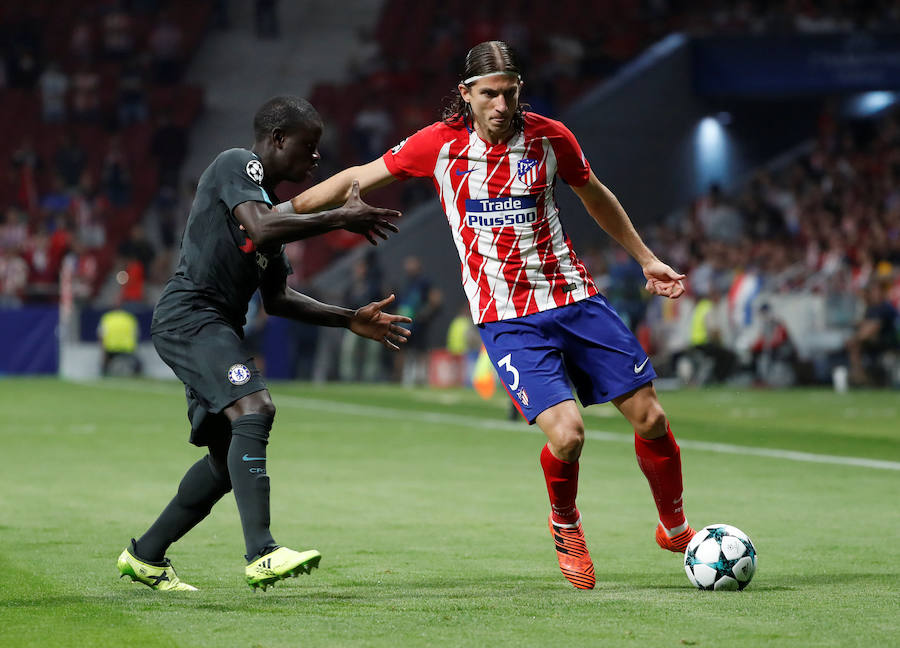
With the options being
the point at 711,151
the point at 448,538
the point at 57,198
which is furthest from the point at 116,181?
the point at 448,538

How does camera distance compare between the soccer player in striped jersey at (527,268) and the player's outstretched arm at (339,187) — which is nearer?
the player's outstretched arm at (339,187)

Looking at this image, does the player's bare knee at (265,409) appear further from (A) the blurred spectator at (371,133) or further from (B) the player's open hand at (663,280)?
(A) the blurred spectator at (371,133)

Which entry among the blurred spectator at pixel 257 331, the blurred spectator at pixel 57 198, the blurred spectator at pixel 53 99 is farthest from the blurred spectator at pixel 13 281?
the blurred spectator at pixel 53 99

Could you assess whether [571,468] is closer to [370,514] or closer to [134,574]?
[134,574]

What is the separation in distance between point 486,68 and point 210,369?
1761mm

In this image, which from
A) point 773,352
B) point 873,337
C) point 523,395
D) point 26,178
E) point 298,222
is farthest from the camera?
point 26,178

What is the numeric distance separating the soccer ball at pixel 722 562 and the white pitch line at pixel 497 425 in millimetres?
5674

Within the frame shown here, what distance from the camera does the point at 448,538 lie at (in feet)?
26.2

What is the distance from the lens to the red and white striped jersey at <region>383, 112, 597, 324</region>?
6.53 meters

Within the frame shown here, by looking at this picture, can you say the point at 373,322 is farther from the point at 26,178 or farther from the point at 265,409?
the point at 26,178

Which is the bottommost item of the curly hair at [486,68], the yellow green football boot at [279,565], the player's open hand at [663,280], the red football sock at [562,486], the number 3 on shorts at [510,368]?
the yellow green football boot at [279,565]

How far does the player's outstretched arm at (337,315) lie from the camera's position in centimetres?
640

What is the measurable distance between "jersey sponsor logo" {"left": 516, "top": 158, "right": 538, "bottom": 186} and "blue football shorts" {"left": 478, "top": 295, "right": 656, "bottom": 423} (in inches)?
22.8

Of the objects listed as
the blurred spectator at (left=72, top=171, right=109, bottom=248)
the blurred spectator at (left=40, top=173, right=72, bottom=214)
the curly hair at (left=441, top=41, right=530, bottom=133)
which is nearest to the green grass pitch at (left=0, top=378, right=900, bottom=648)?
the curly hair at (left=441, top=41, right=530, bottom=133)
